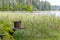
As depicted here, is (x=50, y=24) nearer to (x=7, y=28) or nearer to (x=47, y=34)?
(x=47, y=34)

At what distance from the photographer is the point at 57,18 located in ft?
7.91

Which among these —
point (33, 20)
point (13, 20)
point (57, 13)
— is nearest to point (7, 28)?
point (13, 20)

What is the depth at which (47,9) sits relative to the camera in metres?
2.29

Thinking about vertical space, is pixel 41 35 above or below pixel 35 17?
below

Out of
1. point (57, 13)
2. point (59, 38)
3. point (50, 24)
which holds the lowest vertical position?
point (59, 38)

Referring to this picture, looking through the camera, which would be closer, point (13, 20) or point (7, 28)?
point (7, 28)

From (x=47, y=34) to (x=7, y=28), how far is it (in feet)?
4.85

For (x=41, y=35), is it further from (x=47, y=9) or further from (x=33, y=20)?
(x=47, y=9)

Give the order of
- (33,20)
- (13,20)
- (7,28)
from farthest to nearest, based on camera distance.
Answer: (33,20), (13,20), (7,28)

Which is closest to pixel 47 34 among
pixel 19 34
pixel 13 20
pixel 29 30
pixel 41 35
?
pixel 41 35

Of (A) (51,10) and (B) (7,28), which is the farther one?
(A) (51,10)

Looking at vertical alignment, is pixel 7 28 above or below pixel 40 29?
above

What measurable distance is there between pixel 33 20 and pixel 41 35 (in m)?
0.26

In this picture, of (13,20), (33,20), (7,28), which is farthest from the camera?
(33,20)
